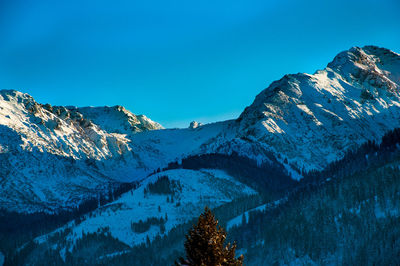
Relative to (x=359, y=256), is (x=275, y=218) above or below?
above

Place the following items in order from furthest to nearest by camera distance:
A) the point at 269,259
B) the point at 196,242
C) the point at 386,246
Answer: the point at 269,259
the point at 386,246
the point at 196,242

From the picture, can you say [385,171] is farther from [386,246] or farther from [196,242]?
[196,242]

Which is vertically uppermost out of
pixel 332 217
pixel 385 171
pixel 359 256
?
pixel 385 171

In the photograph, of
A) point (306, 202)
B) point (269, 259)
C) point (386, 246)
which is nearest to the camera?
point (386, 246)

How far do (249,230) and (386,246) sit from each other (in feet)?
209

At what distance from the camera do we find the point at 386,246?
144 meters

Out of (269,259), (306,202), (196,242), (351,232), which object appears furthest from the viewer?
(306,202)

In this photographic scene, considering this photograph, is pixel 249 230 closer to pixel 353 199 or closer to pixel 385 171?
pixel 353 199

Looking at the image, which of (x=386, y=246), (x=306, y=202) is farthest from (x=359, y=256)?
(x=306, y=202)

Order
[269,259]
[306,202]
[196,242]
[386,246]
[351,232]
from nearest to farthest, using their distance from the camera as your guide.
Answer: [196,242] < [386,246] < [351,232] < [269,259] < [306,202]

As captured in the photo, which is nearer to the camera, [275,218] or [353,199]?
[353,199]

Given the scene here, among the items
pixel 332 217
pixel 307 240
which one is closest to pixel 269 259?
pixel 307 240

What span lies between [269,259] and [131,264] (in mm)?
59373

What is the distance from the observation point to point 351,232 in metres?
162
